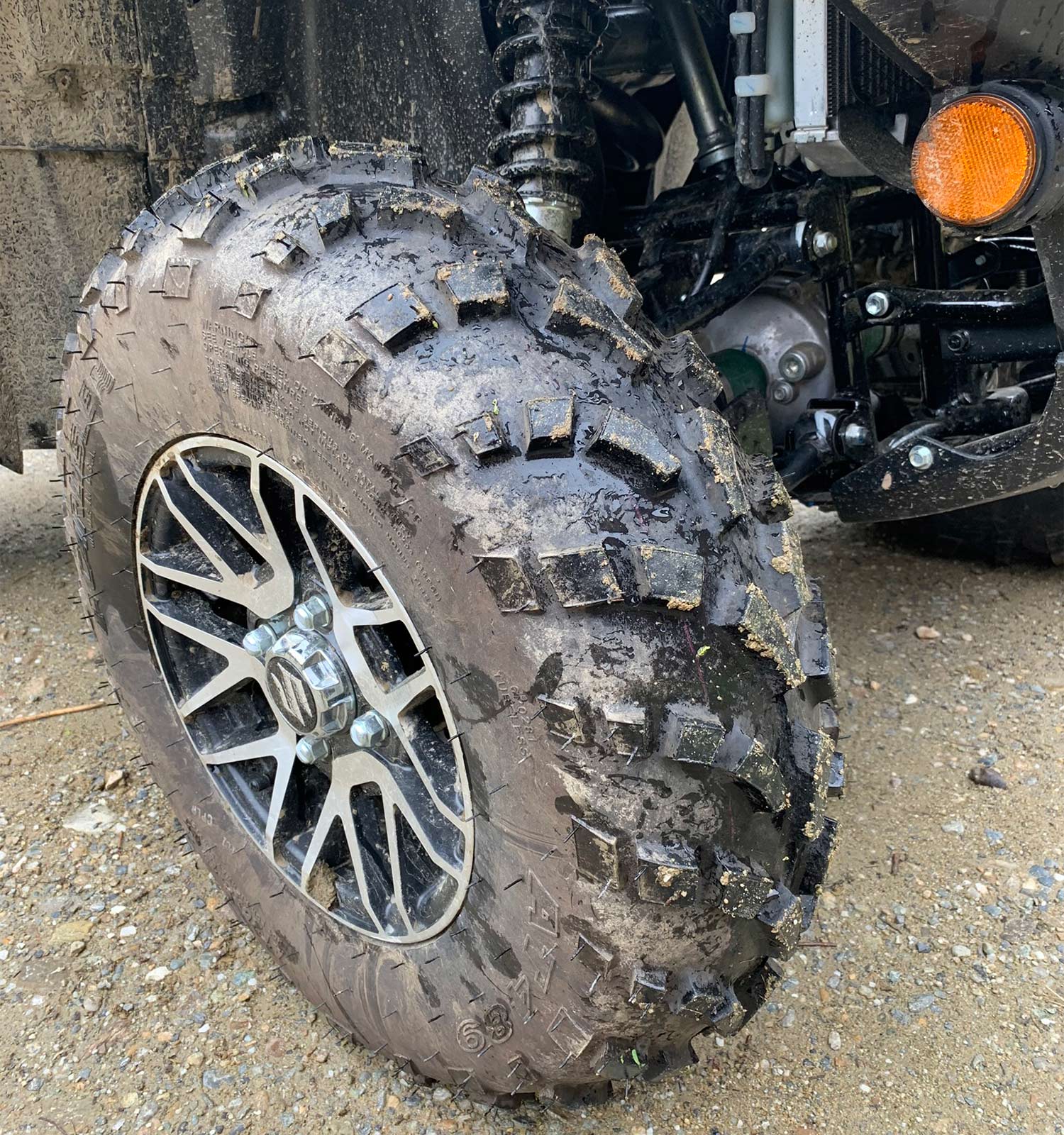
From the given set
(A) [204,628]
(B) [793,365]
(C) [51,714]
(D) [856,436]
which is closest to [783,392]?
(B) [793,365]

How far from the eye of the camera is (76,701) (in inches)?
116

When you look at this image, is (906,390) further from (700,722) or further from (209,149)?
(209,149)

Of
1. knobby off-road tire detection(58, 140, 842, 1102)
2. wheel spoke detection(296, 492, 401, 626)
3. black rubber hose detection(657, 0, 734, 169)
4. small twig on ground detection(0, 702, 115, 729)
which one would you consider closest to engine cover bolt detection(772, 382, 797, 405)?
black rubber hose detection(657, 0, 734, 169)

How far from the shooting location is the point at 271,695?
5.53 ft

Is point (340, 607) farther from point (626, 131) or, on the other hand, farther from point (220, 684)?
point (626, 131)

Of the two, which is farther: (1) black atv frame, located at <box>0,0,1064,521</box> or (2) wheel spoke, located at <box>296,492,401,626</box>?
(1) black atv frame, located at <box>0,0,1064,521</box>

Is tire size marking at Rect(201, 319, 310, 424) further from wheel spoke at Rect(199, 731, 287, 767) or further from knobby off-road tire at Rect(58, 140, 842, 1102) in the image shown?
wheel spoke at Rect(199, 731, 287, 767)

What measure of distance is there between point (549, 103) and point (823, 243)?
2.25ft

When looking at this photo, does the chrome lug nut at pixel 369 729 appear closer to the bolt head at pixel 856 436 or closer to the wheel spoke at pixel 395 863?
the wheel spoke at pixel 395 863

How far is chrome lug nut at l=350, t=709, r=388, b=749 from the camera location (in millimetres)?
1561

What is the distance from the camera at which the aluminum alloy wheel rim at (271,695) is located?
58.8 inches

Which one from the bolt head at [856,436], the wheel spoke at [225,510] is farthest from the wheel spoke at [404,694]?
the bolt head at [856,436]

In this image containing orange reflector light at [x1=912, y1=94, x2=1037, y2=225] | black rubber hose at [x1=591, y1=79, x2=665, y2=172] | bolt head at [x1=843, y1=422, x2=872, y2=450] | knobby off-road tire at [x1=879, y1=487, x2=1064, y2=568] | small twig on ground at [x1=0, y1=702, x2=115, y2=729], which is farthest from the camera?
knobby off-road tire at [x1=879, y1=487, x2=1064, y2=568]

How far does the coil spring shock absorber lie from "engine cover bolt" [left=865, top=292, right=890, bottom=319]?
666 millimetres
